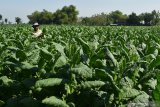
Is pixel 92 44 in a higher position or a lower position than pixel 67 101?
higher

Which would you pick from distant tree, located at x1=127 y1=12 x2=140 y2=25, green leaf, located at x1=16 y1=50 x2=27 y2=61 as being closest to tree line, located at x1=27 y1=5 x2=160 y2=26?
distant tree, located at x1=127 y1=12 x2=140 y2=25

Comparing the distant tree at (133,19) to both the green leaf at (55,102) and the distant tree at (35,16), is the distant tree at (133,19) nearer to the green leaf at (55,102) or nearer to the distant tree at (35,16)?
the distant tree at (35,16)

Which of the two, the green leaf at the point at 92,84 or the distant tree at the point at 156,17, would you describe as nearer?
the green leaf at the point at 92,84

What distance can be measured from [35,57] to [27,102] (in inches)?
24.2

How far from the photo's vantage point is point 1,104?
12.4 feet

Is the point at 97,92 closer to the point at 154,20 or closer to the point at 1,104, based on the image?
the point at 1,104

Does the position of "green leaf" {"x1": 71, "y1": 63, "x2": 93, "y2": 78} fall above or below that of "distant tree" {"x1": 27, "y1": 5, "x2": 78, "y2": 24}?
above

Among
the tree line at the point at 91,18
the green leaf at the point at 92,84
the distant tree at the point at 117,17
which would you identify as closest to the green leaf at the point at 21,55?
the green leaf at the point at 92,84

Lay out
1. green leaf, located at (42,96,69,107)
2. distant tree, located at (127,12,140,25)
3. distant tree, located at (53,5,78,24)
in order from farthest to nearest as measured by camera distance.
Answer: distant tree, located at (127,12,140,25) → distant tree, located at (53,5,78,24) → green leaf, located at (42,96,69,107)

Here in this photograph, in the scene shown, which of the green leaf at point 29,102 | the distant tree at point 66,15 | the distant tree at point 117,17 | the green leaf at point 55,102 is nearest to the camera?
the green leaf at point 55,102

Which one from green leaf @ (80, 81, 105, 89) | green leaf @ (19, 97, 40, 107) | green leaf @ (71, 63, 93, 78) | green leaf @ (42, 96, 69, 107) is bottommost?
green leaf @ (19, 97, 40, 107)

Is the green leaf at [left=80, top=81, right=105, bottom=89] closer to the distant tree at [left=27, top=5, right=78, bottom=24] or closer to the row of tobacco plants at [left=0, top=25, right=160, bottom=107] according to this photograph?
the row of tobacco plants at [left=0, top=25, right=160, bottom=107]

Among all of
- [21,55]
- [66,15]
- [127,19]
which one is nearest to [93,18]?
[127,19]

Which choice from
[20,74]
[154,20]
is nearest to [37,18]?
[154,20]
